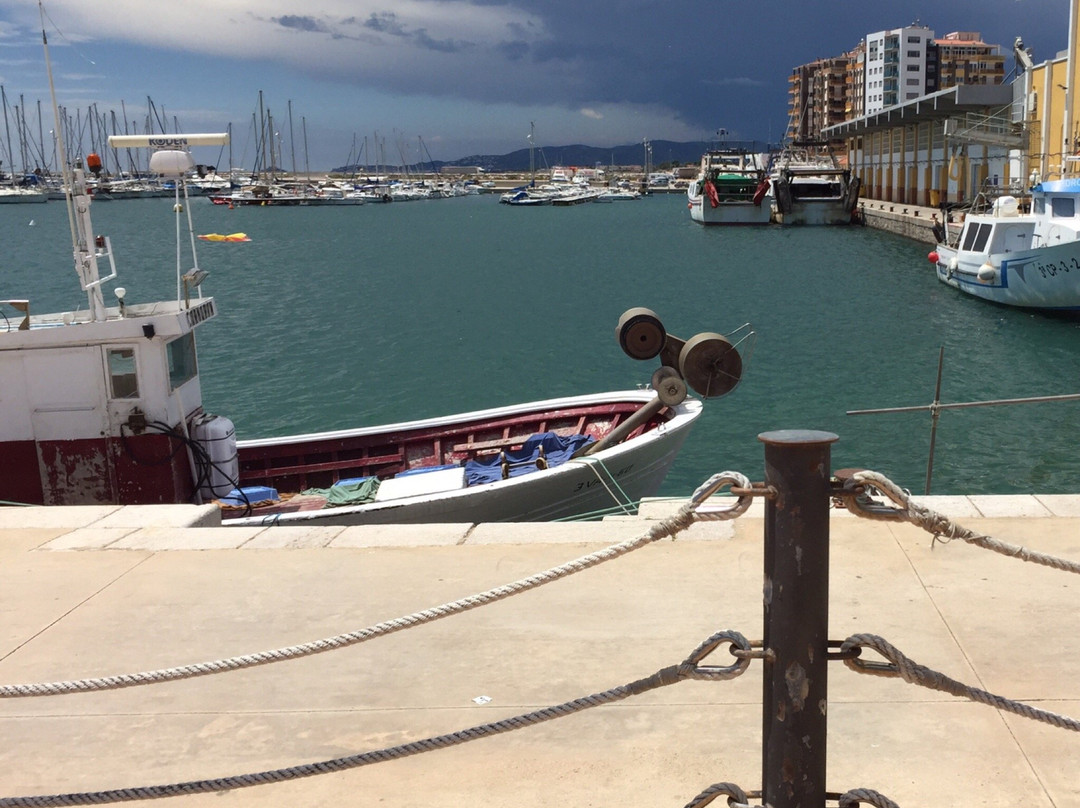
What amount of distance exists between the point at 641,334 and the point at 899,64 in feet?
593

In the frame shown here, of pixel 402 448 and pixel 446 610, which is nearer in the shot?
pixel 446 610

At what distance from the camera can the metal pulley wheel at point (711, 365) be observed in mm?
11070

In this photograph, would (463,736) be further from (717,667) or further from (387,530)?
(387,530)

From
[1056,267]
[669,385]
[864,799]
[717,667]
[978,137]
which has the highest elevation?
[978,137]

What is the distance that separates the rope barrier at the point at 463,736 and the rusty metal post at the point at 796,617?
0.13 metres

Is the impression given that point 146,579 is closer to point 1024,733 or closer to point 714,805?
point 714,805

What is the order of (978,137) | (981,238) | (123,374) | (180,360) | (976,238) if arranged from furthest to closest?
(978,137), (976,238), (981,238), (180,360), (123,374)

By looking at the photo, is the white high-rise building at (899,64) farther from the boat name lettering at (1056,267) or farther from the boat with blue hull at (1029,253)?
the boat name lettering at (1056,267)

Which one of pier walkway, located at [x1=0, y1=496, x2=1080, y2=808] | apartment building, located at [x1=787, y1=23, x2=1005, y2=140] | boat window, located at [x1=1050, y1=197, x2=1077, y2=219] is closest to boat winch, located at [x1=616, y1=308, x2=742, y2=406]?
pier walkway, located at [x1=0, y1=496, x2=1080, y2=808]

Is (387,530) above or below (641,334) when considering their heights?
below

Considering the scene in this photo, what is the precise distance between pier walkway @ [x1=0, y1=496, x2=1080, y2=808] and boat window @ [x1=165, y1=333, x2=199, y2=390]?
10.2ft

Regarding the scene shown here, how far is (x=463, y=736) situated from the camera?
10.6ft

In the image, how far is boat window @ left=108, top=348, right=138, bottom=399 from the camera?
10359 mm

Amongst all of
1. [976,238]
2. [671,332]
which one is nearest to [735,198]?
[976,238]
